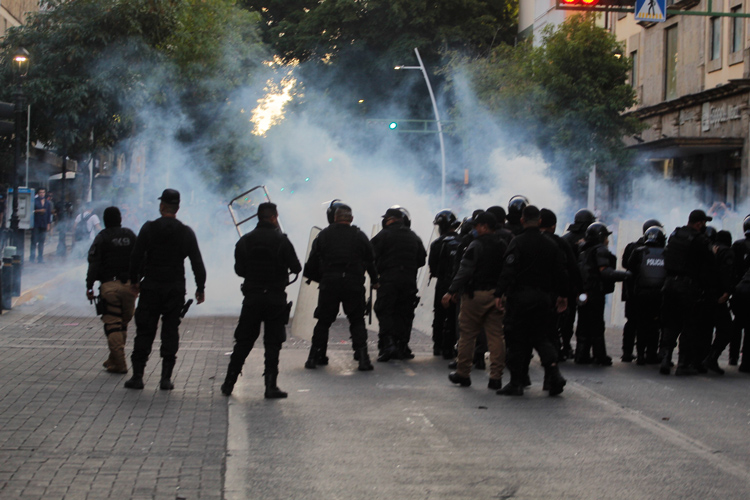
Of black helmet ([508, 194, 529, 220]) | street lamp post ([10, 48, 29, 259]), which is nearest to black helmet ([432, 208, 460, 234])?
black helmet ([508, 194, 529, 220])

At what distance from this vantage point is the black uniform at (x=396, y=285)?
1005 cm

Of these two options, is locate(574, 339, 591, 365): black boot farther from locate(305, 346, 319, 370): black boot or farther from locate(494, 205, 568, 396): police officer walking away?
locate(305, 346, 319, 370): black boot

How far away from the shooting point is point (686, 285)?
9.26 m

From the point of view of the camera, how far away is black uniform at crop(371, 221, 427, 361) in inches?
396

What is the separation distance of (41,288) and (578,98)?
15.9 meters

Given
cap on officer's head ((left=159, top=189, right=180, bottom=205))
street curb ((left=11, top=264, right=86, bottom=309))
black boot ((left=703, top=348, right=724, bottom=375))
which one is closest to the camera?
cap on officer's head ((left=159, top=189, right=180, bottom=205))

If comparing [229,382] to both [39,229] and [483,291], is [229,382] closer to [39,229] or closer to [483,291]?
[483,291]

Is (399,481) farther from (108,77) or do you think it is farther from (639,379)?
(108,77)

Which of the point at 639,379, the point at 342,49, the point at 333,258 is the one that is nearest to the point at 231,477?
the point at 333,258

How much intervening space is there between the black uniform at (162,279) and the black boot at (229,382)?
0.50m

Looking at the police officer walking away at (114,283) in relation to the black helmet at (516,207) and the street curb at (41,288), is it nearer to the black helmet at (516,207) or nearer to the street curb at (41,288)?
the black helmet at (516,207)

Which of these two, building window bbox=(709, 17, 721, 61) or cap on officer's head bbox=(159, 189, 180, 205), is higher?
building window bbox=(709, 17, 721, 61)

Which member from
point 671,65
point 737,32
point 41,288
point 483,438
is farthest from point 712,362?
point 671,65

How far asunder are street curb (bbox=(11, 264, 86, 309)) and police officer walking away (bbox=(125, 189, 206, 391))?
24.3 ft
